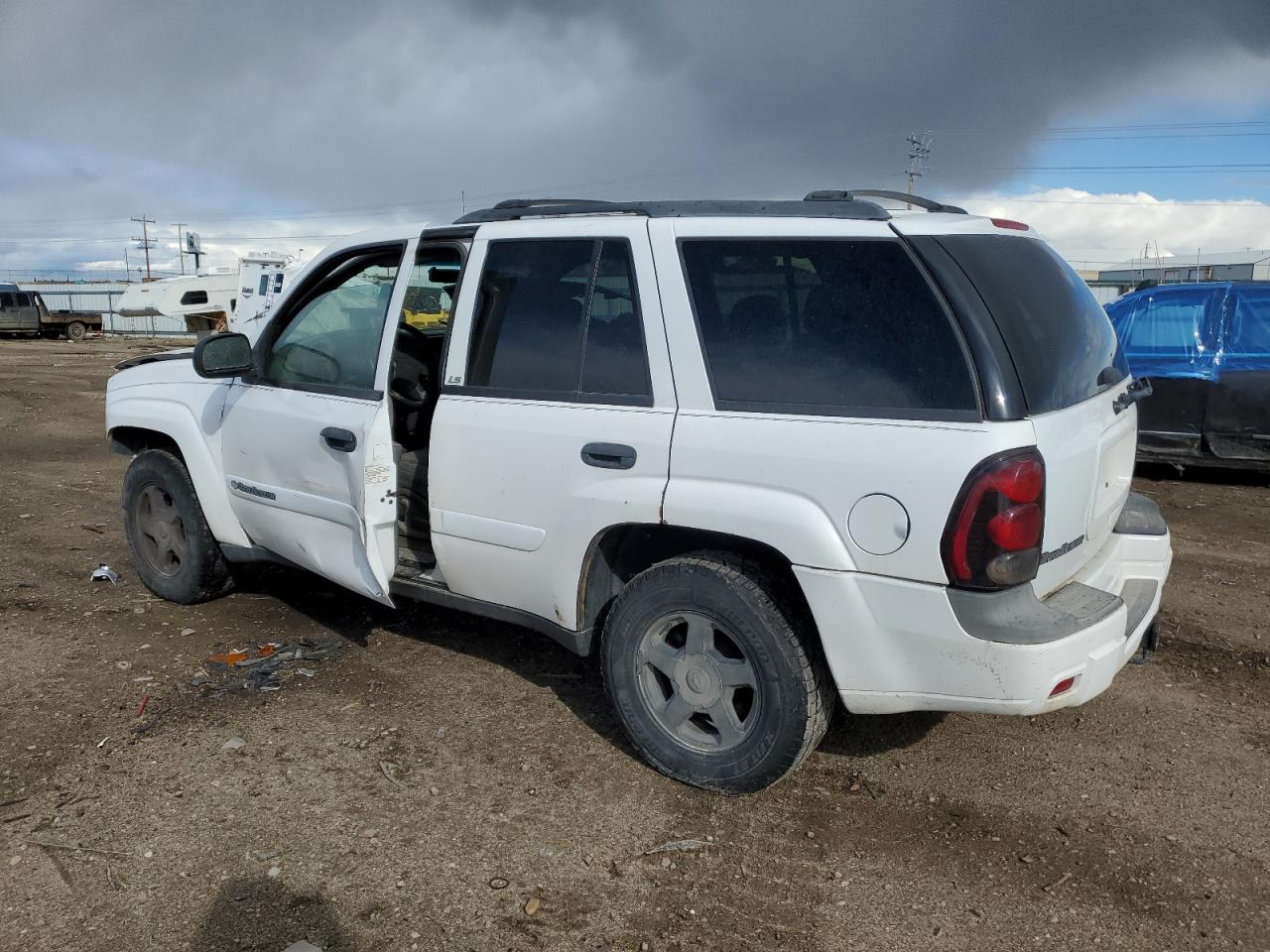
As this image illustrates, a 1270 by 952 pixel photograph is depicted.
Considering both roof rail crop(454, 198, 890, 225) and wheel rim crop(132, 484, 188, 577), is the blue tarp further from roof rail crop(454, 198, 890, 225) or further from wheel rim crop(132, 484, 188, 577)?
wheel rim crop(132, 484, 188, 577)

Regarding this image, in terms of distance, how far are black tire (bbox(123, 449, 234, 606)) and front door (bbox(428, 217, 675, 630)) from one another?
6.03ft

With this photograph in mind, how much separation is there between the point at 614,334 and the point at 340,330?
1.54 meters

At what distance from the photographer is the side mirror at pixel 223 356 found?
14.4 ft

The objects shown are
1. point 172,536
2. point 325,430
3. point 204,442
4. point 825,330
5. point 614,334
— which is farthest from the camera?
point 172,536

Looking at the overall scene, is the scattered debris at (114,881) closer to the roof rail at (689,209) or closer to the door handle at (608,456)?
the door handle at (608,456)

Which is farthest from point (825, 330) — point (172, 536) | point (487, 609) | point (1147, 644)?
point (172, 536)

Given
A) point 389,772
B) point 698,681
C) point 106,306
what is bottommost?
point 389,772

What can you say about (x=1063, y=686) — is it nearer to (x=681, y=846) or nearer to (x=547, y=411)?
(x=681, y=846)

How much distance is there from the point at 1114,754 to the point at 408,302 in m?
3.34

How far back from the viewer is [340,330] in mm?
4340

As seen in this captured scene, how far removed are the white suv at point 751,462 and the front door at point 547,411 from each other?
0.01 metres

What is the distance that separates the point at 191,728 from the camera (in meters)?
3.90

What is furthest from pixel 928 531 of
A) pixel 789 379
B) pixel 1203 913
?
pixel 1203 913

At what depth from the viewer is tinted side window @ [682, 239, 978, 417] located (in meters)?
2.85
